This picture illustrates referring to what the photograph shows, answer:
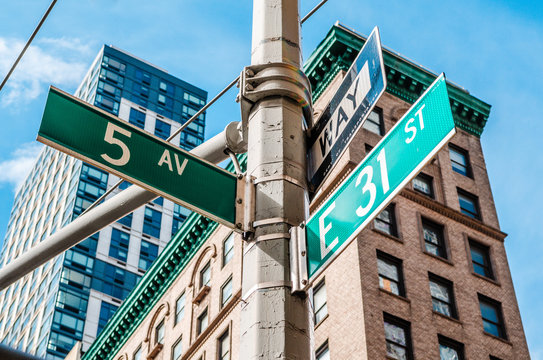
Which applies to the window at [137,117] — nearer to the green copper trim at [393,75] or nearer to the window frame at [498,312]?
the green copper trim at [393,75]

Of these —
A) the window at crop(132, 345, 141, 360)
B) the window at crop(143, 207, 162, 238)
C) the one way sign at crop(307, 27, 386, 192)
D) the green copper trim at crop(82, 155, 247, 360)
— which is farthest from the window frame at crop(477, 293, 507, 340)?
the window at crop(143, 207, 162, 238)

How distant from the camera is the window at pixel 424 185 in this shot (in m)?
40.2

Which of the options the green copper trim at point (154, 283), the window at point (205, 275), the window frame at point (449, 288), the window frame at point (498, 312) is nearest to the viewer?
the window frame at point (449, 288)

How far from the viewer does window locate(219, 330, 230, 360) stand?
4031cm

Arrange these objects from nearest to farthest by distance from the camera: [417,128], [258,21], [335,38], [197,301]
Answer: [417,128], [258,21], [335,38], [197,301]

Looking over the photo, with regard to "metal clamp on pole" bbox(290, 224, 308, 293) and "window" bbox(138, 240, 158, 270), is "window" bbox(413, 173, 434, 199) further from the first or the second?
"window" bbox(138, 240, 158, 270)

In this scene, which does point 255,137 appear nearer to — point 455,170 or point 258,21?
point 258,21

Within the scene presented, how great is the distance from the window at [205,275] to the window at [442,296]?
46.2 ft

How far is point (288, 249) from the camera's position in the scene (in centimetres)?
613

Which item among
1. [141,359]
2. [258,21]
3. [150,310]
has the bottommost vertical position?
[258,21]

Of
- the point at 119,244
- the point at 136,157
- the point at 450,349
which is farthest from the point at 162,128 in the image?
the point at 136,157

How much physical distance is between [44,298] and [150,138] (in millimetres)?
90888

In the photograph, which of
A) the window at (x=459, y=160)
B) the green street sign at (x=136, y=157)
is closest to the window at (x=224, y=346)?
the window at (x=459, y=160)

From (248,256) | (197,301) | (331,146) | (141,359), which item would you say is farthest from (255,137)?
(141,359)
